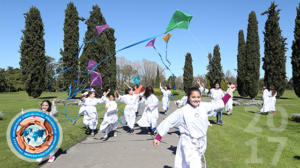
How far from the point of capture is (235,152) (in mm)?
6016

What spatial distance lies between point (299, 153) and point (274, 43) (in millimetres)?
29634

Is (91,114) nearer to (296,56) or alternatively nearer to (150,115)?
(150,115)

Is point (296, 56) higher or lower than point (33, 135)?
higher

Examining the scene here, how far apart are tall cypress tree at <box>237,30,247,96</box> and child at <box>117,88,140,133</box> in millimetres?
30398

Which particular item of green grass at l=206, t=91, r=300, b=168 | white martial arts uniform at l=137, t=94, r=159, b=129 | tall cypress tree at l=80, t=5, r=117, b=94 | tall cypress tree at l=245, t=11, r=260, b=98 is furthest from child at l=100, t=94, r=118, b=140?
tall cypress tree at l=245, t=11, r=260, b=98

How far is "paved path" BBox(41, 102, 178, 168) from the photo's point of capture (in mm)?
4934

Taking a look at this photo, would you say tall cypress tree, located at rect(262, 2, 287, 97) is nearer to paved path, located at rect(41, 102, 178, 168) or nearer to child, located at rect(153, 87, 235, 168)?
paved path, located at rect(41, 102, 178, 168)

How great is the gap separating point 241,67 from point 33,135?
38238mm

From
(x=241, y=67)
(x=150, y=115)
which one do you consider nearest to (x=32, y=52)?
(x=150, y=115)

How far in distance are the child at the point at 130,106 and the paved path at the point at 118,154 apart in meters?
1.56

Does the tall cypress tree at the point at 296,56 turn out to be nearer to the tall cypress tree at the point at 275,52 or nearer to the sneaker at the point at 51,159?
the tall cypress tree at the point at 275,52

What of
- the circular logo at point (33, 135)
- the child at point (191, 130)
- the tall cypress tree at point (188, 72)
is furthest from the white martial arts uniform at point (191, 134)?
the tall cypress tree at point (188, 72)

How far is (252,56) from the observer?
34.2m

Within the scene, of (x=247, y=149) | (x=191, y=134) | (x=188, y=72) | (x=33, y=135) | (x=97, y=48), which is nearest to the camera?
(x=191, y=134)
